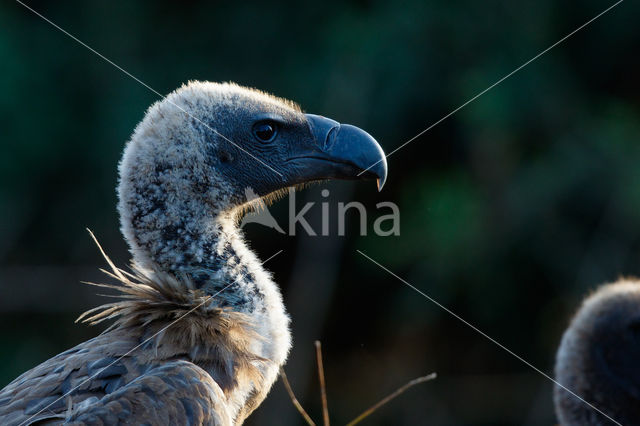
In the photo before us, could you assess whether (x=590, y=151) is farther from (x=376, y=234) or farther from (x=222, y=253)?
(x=222, y=253)

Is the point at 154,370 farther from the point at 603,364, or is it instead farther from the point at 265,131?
the point at 603,364

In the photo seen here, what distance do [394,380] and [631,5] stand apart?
4081 mm

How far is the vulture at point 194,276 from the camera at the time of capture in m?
2.16

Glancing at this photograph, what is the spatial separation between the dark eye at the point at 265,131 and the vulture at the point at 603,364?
2156mm

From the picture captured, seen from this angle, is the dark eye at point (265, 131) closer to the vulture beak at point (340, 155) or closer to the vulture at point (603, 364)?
the vulture beak at point (340, 155)

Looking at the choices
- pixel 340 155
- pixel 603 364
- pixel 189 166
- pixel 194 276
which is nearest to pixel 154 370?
pixel 194 276

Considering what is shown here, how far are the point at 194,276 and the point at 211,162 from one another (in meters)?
0.44

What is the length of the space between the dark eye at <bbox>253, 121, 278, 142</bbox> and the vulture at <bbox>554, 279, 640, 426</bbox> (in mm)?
2156

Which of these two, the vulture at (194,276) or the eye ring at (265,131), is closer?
the vulture at (194,276)

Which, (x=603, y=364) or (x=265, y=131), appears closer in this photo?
(x=265, y=131)

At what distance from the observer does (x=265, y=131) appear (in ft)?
9.91

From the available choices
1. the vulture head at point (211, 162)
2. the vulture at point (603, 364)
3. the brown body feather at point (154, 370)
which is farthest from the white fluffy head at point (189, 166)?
the vulture at point (603, 364)

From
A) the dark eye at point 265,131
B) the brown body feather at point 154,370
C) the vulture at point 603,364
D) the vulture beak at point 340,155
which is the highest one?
the dark eye at point 265,131

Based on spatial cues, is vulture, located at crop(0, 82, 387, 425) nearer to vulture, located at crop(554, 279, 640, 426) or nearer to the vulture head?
the vulture head
